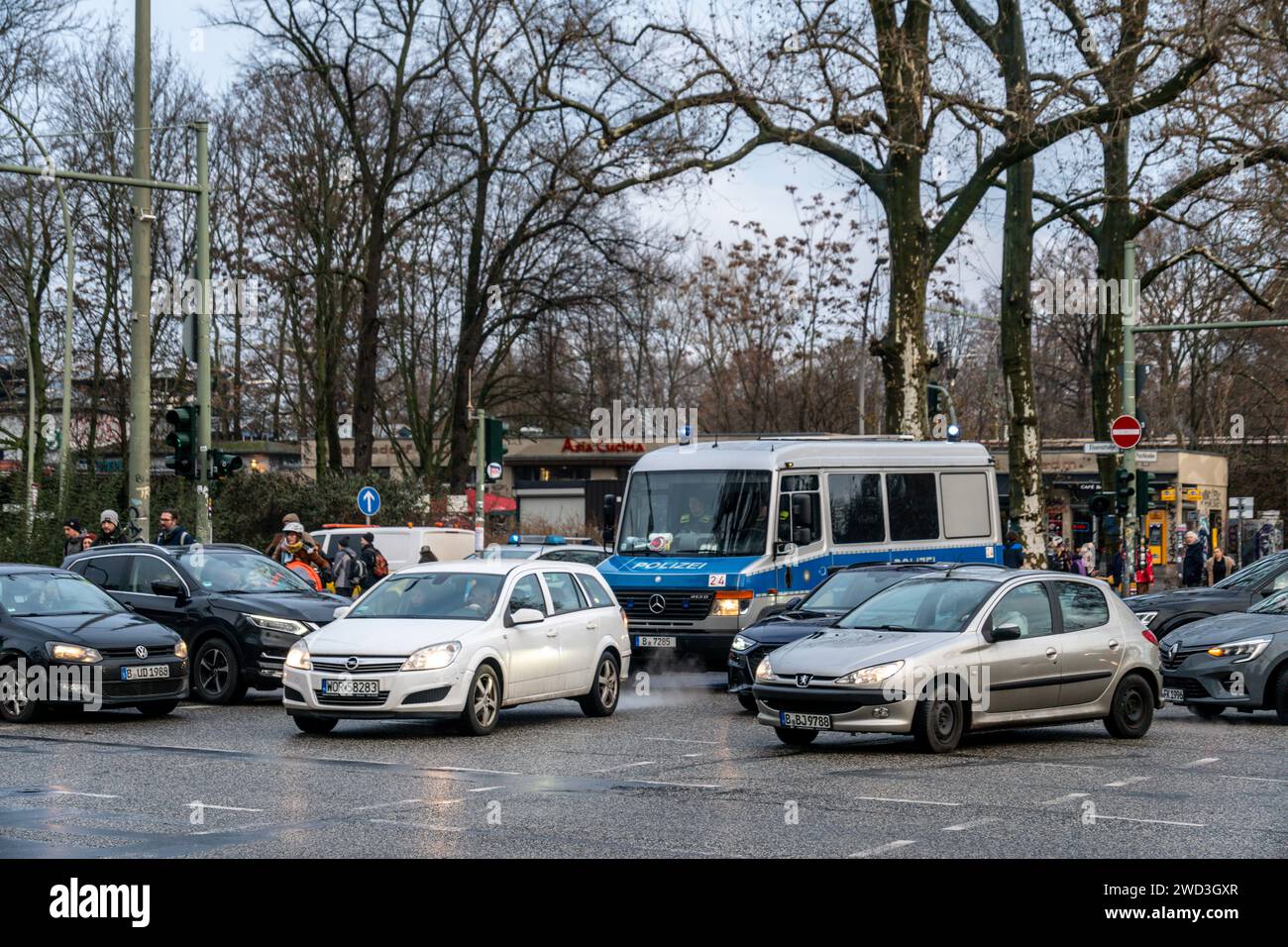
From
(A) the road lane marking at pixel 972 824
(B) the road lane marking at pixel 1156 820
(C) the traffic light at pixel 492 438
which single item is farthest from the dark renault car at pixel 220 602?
(C) the traffic light at pixel 492 438

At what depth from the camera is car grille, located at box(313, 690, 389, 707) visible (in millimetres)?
15492

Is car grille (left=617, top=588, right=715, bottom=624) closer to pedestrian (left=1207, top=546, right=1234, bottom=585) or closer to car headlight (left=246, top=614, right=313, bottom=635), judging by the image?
car headlight (left=246, top=614, right=313, bottom=635)

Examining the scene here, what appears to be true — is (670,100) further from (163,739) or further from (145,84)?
(163,739)

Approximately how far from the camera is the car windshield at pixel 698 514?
2180 centimetres

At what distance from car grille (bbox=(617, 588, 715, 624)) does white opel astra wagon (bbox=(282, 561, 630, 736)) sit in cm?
265

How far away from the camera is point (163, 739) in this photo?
1552 centimetres

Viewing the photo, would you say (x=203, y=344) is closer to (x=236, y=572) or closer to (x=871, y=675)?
(x=236, y=572)

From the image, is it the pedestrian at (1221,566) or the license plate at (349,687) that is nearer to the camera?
the license plate at (349,687)

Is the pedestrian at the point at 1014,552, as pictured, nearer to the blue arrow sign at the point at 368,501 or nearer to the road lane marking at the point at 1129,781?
the blue arrow sign at the point at 368,501

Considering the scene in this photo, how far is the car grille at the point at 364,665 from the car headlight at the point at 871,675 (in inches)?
149

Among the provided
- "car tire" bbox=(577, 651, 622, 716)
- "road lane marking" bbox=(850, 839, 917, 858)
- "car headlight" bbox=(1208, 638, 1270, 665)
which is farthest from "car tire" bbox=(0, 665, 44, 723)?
"car headlight" bbox=(1208, 638, 1270, 665)

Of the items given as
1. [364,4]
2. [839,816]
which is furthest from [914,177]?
[839,816]

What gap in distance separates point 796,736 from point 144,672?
6.19 meters
